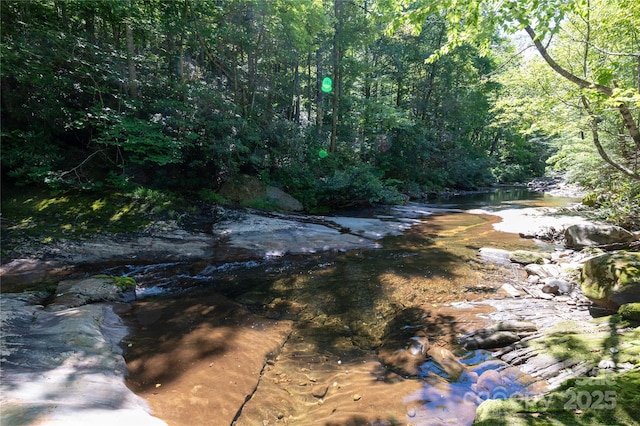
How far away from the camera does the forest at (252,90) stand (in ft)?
18.3

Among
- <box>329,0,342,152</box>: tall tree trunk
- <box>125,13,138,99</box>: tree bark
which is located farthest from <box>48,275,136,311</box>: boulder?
<box>329,0,342,152</box>: tall tree trunk

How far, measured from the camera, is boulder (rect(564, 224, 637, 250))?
811 centimetres

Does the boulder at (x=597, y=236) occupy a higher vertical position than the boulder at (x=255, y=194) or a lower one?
lower

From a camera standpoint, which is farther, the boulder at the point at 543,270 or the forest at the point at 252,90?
the boulder at the point at 543,270

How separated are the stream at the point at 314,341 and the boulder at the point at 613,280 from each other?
1.43 metres

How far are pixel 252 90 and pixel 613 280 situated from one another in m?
14.5

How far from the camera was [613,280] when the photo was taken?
4.79m

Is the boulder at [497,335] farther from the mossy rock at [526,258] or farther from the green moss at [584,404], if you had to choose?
the mossy rock at [526,258]

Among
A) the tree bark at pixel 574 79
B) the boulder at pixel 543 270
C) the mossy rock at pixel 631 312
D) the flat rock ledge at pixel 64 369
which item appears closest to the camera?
the flat rock ledge at pixel 64 369

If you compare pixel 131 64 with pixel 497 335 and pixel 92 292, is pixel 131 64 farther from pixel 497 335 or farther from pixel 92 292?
pixel 497 335

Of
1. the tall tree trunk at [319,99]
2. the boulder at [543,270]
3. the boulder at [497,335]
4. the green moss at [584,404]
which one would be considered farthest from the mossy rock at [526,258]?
the tall tree trunk at [319,99]

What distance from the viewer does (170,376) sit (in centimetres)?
341

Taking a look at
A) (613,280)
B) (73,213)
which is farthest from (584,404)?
(73,213)

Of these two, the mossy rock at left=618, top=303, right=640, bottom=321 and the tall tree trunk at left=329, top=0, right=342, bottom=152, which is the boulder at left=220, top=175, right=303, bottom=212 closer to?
the tall tree trunk at left=329, top=0, right=342, bottom=152
